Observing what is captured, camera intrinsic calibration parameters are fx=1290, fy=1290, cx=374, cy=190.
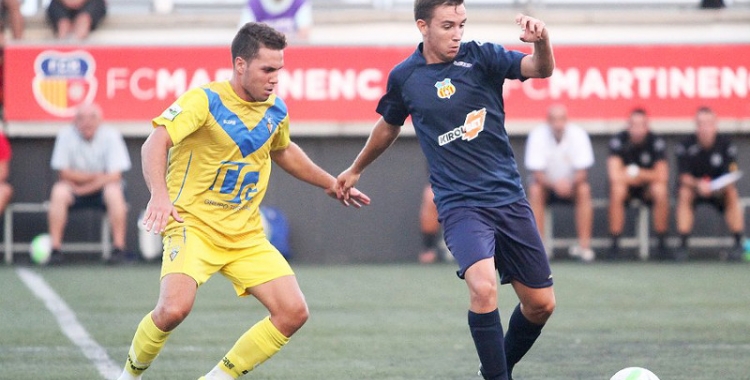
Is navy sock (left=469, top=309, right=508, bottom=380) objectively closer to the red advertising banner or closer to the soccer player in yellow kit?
the soccer player in yellow kit

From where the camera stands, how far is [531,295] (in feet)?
21.2

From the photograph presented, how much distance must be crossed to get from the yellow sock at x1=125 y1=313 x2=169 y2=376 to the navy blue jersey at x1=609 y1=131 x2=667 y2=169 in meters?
9.64

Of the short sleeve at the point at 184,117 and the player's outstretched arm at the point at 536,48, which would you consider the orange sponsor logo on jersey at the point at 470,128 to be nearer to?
the player's outstretched arm at the point at 536,48

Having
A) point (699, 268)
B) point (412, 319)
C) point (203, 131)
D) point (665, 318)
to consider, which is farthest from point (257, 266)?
point (699, 268)

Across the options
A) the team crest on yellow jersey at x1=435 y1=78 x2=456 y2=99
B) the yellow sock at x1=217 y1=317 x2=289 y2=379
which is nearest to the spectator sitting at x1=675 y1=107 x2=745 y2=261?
the team crest on yellow jersey at x1=435 y1=78 x2=456 y2=99

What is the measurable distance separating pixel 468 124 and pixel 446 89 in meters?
0.21

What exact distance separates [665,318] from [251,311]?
10.5 ft

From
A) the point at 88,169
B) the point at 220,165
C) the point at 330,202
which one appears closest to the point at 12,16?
the point at 88,169

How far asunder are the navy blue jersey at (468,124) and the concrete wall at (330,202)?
28.1 feet

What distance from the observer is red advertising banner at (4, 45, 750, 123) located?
14742 mm

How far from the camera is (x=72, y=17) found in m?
15.4

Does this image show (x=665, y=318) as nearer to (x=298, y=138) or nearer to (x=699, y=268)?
(x=699, y=268)

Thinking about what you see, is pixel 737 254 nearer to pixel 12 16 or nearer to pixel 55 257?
pixel 55 257

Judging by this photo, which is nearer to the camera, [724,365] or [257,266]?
[257,266]
